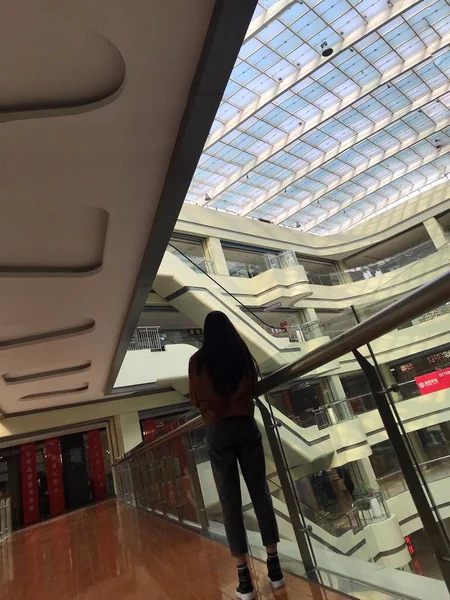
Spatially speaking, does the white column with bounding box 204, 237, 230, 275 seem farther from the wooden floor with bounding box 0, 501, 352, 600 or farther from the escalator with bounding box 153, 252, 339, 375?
the wooden floor with bounding box 0, 501, 352, 600

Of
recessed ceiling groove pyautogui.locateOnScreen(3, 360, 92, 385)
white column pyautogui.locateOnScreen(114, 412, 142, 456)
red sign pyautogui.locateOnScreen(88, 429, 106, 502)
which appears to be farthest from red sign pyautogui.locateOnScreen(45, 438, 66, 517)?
recessed ceiling groove pyautogui.locateOnScreen(3, 360, 92, 385)

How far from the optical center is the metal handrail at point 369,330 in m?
1.08

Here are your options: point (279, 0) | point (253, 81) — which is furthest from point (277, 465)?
point (253, 81)

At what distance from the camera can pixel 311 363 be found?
171 cm

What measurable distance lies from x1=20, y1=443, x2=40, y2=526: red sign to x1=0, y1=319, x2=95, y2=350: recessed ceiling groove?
27.5 feet

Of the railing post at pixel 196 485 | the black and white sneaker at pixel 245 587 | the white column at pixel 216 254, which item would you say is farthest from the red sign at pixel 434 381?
the white column at pixel 216 254

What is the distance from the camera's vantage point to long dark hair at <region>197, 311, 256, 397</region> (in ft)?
6.30

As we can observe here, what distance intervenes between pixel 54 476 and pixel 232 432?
A: 1256 centimetres

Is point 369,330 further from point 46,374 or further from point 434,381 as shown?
point 46,374

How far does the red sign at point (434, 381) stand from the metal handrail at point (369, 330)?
17 centimetres

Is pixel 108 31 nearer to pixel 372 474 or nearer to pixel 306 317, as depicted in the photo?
pixel 372 474

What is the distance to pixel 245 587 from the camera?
1757 millimetres

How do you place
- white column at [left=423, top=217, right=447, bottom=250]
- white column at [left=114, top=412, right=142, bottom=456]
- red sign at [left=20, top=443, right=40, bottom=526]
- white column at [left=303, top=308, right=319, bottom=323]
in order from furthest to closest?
white column at [left=423, top=217, right=447, bottom=250] → white column at [left=303, top=308, right=319, bottom=323] → white column at [left=114, top=412, right=142, bottom=456] → red sign at [left=20, top=443, right=40, bottom=526]

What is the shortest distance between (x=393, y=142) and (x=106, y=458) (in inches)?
654
